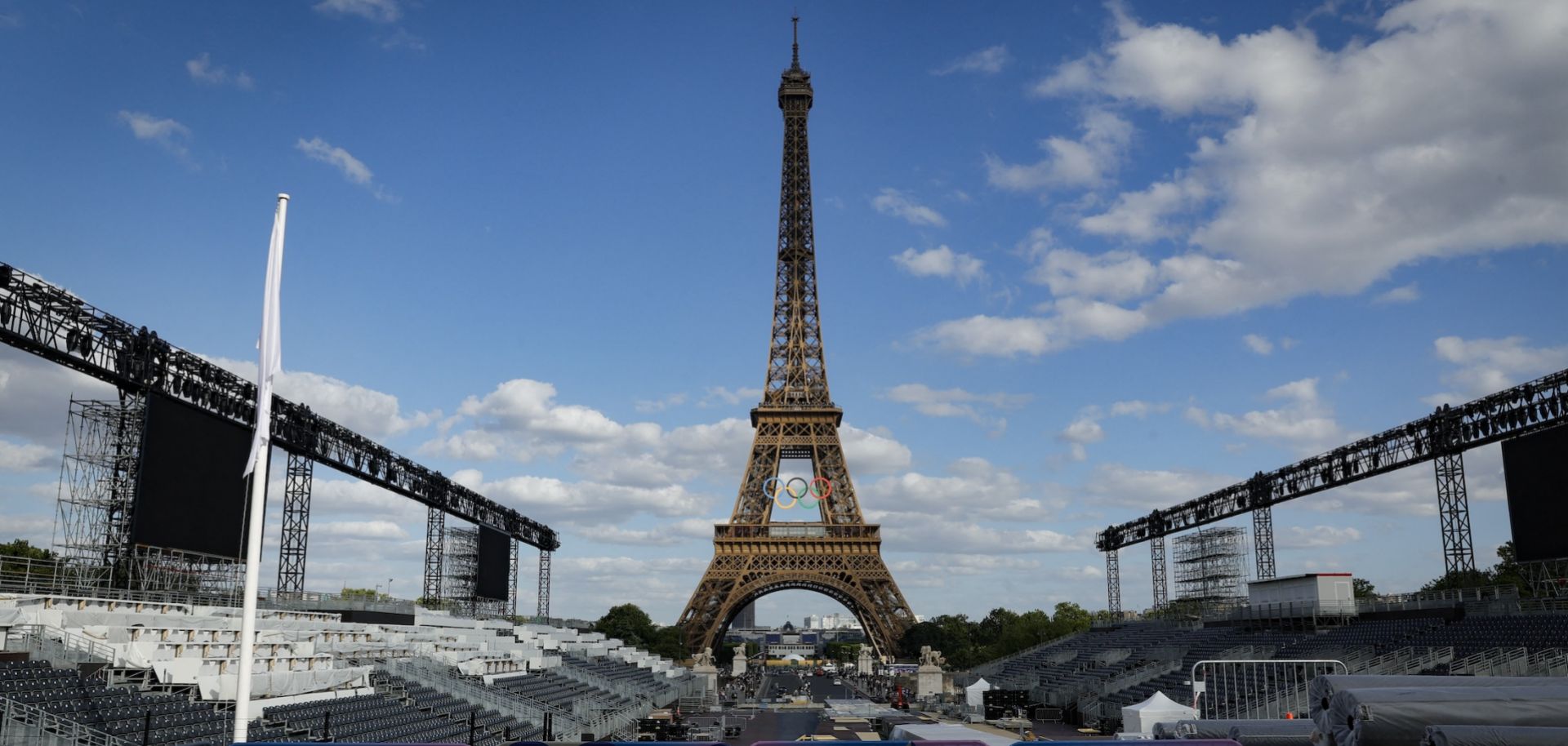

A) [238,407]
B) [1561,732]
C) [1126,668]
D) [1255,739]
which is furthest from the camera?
[1126,668]

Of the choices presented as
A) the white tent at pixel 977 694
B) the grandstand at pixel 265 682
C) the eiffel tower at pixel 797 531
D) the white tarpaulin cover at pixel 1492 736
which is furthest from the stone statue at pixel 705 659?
the white tarpaulin cover at pixel 1492 736

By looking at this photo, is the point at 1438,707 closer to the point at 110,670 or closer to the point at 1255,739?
the point at 1255,739

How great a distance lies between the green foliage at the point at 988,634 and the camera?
288ft

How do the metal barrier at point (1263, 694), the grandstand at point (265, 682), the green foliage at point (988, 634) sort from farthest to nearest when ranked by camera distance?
the green foliage at point (988, 634), the metal barrier at point (1263, 694), the grandstand at point (265, 682)

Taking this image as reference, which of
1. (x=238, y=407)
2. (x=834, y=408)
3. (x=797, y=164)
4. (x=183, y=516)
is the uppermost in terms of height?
(x=797, y=164)

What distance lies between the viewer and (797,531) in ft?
259

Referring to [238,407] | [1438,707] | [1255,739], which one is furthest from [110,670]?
[1438,707]

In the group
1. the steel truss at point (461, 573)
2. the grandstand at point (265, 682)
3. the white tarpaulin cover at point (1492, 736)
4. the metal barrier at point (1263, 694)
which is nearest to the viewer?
the white tarpaulin cover at point (1492, 736)

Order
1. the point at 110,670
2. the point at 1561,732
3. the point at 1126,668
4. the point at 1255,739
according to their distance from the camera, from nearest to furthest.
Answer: the point at 1561,732
the point at 1255,739
the point at 110,670
the point at 1126,668

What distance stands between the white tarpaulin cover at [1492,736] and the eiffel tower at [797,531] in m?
68.5

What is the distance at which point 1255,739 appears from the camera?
10117mm

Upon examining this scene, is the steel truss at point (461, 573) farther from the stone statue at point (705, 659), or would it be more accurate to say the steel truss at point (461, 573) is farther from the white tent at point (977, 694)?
the white tent at point (977, 694)

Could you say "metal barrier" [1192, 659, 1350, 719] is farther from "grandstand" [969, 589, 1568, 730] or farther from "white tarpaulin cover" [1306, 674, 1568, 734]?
"white tarpaulin cover" [1306, 674, 1568, 734]

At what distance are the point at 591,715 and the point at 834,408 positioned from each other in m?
45.7
